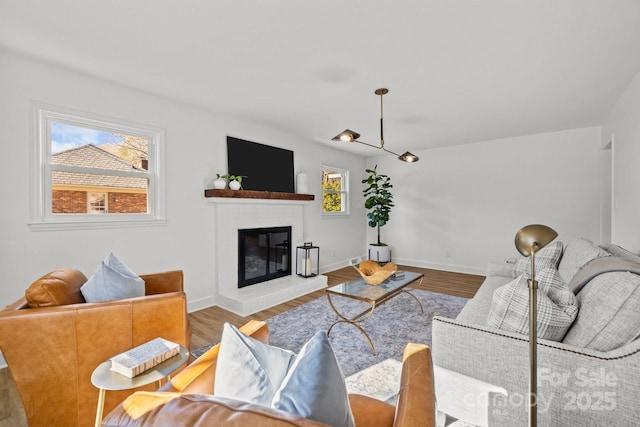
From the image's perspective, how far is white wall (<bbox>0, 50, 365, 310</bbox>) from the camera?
Answer: 7.32 ft

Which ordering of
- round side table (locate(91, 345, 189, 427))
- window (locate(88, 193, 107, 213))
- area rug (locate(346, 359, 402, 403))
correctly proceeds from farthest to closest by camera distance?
window (locate(88, 193, 107, 213)) → area rug (locate(346, 359, 402, 403)) → round side table (locate(91, 345, 189, 427))

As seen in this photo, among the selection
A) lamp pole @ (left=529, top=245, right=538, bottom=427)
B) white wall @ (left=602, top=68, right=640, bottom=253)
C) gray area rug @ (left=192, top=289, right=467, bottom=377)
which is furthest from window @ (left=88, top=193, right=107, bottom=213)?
white wall @ (left=602, top=68, right=640, bottom=253)

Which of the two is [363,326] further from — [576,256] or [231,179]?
[231,179]

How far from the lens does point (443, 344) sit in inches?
55.8

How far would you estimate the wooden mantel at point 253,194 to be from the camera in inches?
134

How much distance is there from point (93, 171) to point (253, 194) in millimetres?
1675

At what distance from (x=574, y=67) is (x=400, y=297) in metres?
2.98

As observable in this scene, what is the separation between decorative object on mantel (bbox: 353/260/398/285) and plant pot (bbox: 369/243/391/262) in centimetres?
276

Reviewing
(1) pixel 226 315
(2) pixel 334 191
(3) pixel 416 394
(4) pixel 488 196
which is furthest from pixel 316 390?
(4) pixel 488 196

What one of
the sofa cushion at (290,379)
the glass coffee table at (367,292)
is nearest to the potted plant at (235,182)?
the glass coffee table at (367,292)

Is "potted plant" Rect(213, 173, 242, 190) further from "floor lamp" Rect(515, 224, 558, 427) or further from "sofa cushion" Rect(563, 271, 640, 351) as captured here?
"sofa cushion" Rect(563, 271, 640, 351)

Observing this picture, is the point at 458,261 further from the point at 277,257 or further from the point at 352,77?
the point at 352,77

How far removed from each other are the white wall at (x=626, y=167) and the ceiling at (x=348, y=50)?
0.20m

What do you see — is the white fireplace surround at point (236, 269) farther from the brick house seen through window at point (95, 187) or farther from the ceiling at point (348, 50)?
the ceiling at point (348, 50)
